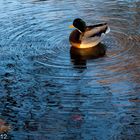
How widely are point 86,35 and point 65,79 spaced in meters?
2.60

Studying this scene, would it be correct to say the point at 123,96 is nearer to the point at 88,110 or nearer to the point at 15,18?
the point at 88,110

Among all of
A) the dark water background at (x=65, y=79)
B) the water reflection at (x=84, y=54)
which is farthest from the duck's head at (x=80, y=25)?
the water reflection at (x=84, y=54)

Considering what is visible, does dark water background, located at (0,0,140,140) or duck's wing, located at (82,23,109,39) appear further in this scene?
duck's wing, located at (82,23,109,39)

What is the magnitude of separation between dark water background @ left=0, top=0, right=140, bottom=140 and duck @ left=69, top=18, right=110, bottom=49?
27cm

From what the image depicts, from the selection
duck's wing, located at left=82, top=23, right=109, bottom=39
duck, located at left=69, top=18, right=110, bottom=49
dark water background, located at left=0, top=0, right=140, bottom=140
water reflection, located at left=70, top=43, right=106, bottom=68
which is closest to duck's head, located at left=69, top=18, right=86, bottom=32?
duck, located at left=69, top=18, right=110, bottom=49

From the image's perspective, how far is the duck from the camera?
11.4m

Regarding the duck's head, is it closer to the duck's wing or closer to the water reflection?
the duck's wing

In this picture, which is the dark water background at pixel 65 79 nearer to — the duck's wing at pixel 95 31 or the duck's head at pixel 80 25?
the duck's wing at pixel 95 31

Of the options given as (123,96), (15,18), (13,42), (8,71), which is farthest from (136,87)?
(15,18)

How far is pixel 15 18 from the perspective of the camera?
13531 millimetres

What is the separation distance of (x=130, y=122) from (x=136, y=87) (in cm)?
138

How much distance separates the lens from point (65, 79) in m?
9.30

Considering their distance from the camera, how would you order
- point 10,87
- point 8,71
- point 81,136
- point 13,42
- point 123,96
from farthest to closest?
point 13,42, point 8,71, point 10,87, point 123,96, point 81,136

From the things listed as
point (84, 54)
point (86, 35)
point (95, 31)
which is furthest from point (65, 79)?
point (95, 31)
